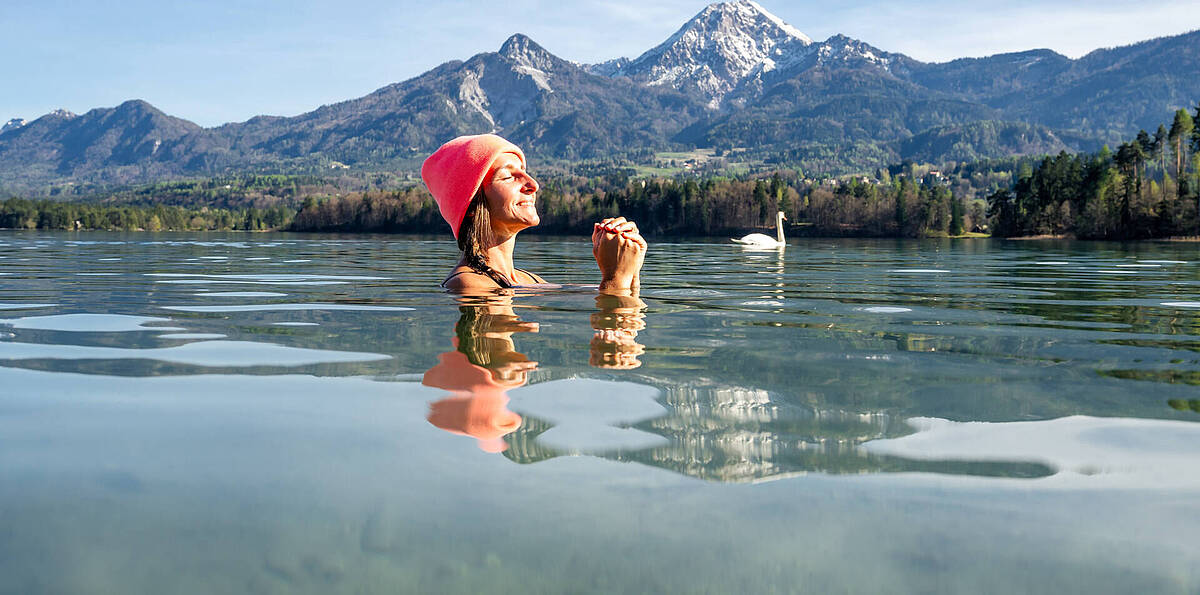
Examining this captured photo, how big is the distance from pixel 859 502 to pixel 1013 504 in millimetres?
453

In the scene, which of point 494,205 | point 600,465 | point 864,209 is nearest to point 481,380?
point 600,465

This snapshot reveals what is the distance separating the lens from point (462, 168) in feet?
30.1

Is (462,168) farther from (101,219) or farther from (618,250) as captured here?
(101,219)

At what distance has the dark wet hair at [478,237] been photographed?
372 inches

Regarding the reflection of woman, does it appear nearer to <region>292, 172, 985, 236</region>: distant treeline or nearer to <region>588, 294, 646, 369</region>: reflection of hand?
<region>588, 294, 646, 369</region>: reflection of hand

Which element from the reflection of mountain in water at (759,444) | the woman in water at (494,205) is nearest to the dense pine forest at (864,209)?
the woman in water at (494,205)

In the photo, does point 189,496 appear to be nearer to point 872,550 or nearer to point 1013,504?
point 872,550

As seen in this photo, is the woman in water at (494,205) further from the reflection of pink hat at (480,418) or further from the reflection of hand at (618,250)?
the reflection of pink hat at (480,418)

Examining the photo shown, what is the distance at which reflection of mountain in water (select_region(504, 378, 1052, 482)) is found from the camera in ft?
9.14

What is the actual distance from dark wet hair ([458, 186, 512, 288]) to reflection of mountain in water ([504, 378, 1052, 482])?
5.73m

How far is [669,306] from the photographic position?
9.64m

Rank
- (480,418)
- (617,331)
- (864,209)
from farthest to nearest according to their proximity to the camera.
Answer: (864,209), (617,331), (480,418)

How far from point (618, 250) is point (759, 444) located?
20.5 feet

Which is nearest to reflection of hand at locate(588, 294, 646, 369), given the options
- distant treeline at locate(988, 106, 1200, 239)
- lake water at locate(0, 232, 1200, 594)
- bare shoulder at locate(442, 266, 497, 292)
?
lake water at locate(0, 232, 1200, 594)
